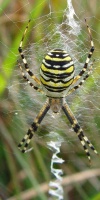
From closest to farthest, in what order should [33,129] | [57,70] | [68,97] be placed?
[57,70] → [68,97] → [33,129]

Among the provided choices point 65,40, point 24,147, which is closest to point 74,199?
point 24,147

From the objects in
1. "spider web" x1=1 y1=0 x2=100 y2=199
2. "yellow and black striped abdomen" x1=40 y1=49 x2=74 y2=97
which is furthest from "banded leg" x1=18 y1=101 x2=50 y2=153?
"yellow and black striped abdomen" x1=40 y1=49 x2=74 y2=97

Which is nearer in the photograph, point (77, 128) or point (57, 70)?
point (57, 70)

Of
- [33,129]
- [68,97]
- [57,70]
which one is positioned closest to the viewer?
[57,70]

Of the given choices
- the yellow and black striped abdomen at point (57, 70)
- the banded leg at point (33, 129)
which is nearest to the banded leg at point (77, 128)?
the banded leg at point (33, 129)

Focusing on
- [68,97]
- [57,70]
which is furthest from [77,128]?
[57,70]

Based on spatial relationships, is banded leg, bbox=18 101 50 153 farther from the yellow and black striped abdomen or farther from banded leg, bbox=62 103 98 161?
the yellow and black striped abdomen

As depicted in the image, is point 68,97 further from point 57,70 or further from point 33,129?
point 57,70
